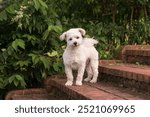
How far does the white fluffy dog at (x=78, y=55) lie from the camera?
201 inches

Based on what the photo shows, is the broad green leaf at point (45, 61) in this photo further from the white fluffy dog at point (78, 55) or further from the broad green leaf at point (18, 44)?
the white fluffy dog at point (78, 55)

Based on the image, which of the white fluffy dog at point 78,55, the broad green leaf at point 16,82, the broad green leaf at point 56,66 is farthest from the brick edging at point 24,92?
the white fluffy dog at point 78,55

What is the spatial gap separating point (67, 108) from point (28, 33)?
2.37 meters

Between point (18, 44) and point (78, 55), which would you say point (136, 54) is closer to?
point (78, 55)

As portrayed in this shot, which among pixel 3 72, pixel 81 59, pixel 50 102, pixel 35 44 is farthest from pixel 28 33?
pixel 50 102

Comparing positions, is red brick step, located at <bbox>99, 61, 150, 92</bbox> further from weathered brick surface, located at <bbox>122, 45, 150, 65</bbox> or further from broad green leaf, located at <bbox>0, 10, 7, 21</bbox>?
broad green leaf, located at <bbox>0, 10, 7, 21</bbox>

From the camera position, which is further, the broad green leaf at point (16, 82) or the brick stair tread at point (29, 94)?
the brick stair tread at point (29, 94)

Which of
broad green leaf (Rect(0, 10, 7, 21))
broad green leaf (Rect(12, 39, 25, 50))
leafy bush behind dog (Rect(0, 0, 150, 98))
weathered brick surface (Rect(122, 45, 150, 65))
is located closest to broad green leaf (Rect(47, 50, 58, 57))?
leafy bush behind dog (Rect(0, 0, 150, 98))

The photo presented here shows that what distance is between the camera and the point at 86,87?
5238 millimetres

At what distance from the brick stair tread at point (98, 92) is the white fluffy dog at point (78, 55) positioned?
18cm

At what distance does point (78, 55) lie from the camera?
17.4 ft

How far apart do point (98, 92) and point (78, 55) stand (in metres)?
0.68

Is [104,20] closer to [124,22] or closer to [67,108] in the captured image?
[124,22]

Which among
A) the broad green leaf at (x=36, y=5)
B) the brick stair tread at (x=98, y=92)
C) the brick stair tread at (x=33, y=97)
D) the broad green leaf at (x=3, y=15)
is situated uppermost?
the broad green leaf at (x=36, y=5)
